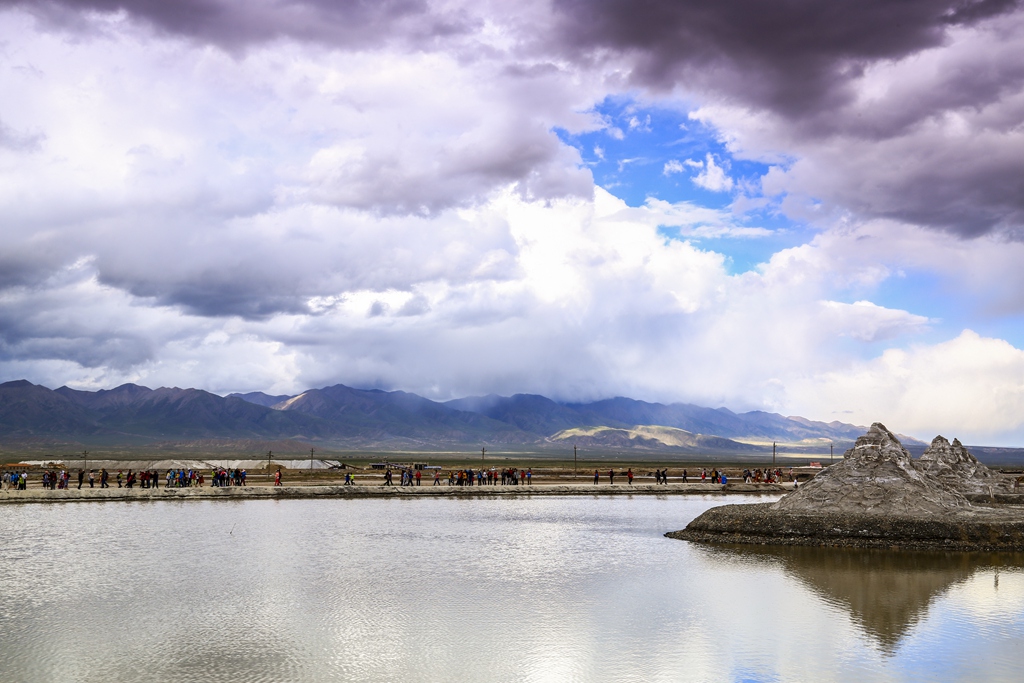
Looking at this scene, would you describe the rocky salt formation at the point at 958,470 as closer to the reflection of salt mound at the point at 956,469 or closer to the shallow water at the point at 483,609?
the reflection of salt mound at the point at 956,469

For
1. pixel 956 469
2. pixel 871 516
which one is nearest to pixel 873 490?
pixel 871 516

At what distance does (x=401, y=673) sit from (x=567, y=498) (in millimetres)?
64293

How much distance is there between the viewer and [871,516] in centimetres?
4581

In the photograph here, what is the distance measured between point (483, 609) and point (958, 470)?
62.6 m

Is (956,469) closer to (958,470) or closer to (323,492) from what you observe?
(958,470)

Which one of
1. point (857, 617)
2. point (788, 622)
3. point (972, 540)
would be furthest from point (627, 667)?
point (972, 540)

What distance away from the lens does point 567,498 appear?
82.9m

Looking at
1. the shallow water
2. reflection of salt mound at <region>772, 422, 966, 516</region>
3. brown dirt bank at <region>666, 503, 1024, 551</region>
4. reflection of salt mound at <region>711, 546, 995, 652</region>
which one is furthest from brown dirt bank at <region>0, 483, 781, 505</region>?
reflection of salt mound at <region>711, 546, 995, 652</region>

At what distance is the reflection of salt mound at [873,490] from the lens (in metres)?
46.8

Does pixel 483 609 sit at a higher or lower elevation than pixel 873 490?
lower

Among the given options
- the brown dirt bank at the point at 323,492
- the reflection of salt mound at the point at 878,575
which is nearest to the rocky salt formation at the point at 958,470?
the brown dirt bank at the point at 323,492

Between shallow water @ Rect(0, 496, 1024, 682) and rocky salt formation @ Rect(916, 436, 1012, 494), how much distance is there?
31.1 meters

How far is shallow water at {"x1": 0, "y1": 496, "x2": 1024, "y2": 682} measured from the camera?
20.5 metres

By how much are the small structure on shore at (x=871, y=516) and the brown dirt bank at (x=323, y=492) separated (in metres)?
39.0
